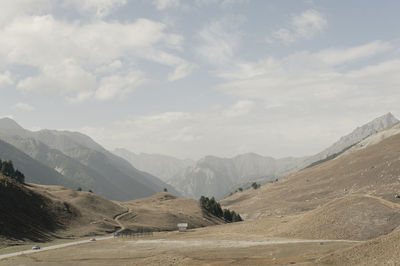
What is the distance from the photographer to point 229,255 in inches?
2138

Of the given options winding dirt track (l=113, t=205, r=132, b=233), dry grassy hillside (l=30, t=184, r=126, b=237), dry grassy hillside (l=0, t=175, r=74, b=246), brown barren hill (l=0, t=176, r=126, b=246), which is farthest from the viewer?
winding dirt track (l=113, t=205, r=132, b=233)

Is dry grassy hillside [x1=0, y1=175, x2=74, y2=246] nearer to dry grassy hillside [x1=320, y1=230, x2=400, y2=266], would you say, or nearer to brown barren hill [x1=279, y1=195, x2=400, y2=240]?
brown barren hill [x1=279, y1=195, x2=400, y2=240]

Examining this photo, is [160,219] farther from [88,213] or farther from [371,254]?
[371,254]

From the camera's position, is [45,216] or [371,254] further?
[45,216]

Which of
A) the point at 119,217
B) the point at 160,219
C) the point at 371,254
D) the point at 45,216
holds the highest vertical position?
the point at 45,216

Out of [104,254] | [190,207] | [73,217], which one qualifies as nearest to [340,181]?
[190,207]

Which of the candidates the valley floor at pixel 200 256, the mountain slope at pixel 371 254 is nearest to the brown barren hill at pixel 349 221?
the valley floor at pixel 200 256

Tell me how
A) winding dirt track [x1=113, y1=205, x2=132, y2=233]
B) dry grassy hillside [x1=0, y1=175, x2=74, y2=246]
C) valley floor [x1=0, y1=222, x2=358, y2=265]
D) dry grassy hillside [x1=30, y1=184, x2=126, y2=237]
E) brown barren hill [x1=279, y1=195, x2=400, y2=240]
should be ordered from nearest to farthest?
valley floor [x1=0, y1=222, x2=358, y2=265] → brown barren hill [x1=279, y1=195, x2=400, y2=240] → dry grassy hillside [x1=0, y1=175, x2=74, y2=246] → dry grassy hillside [x1=30, y1=184, x2=126, y2=237] → winding dirt track [x1=113, y1=205, x2=132, y2=233]

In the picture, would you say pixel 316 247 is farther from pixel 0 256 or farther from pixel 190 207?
pixel 190 207

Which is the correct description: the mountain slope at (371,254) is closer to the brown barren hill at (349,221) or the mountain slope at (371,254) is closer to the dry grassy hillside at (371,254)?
the dry grassy hillside at (371,254)

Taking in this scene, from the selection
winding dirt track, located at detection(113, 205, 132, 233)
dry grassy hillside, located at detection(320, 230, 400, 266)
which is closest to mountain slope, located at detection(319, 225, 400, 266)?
dry grassy hillside, located at detection(320, 230, 400, 266)

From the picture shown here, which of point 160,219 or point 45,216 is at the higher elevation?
point 45,216

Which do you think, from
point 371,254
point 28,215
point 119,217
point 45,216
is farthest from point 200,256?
point 119,217

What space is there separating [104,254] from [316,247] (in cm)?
3954
